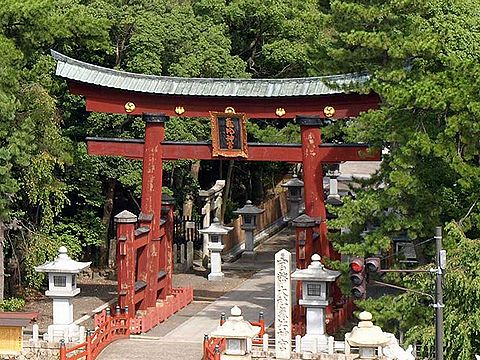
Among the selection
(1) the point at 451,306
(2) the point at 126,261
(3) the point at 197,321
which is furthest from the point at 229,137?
(1) the point at 451,306

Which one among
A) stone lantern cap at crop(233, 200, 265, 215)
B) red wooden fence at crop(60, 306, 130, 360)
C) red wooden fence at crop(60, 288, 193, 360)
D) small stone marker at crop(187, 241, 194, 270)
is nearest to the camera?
red wooden fence at crop(60, 306, 130, 360)

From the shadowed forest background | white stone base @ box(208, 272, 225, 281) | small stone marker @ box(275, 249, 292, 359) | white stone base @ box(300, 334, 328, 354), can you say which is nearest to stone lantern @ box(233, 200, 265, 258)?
the shadowed forest background

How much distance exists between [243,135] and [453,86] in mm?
7749

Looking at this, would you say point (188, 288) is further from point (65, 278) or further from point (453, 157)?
point (453, 157)

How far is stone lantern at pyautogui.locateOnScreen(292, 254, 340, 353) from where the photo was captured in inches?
1204

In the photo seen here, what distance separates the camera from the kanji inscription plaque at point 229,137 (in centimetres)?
3431

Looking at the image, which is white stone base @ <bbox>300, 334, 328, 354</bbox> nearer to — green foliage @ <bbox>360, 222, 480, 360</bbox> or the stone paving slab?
green foliage @ <bbox>360, 222, 480, 360</bbox>

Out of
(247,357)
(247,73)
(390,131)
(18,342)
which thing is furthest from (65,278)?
(247,73)

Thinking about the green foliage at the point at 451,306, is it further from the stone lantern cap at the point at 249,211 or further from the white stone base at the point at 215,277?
the stone lantern cap at the point at 249,211

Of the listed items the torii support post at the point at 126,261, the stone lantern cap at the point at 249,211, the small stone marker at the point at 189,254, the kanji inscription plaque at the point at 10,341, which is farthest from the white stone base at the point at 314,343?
the stone lantern cap at the point at 249,211

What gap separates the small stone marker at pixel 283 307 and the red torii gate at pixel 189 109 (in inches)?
147

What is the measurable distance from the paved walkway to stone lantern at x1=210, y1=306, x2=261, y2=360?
3.76 ft

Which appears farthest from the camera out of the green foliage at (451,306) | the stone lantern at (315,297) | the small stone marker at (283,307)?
the stone lantern at (315,297)

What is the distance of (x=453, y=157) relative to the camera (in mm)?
28391
